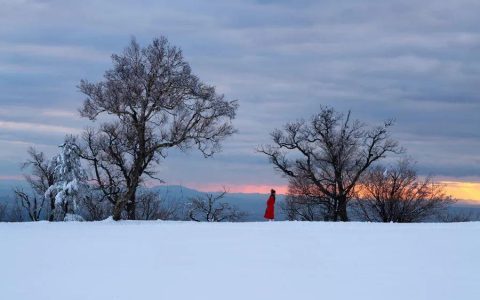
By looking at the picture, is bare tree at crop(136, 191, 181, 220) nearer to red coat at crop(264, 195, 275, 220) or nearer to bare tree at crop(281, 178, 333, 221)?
bare tree at crop(281, 178, 333, 221)

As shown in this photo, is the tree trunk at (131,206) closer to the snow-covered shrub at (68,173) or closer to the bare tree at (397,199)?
the snow-covered shrub at (68,173)

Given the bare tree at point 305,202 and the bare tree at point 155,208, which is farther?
the bare tree at point 155,208

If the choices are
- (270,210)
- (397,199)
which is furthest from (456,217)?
(270,210)

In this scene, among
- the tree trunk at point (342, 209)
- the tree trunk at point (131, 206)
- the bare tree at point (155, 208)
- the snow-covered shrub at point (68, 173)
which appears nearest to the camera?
the tree trunk at point (131, 206)

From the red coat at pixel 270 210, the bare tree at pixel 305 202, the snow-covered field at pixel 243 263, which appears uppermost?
the bare tree at pixel 305 202

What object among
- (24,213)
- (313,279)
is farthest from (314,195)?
(313,279)

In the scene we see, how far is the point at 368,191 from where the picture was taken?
167ft

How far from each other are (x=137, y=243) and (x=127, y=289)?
224 inches

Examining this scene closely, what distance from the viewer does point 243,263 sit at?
1444cm

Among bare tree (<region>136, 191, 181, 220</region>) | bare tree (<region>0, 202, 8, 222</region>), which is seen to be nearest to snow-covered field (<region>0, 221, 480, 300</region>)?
bare tree (<region>136, 191, 181, 220</region>)

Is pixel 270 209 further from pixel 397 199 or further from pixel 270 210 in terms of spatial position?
pixel 397 199

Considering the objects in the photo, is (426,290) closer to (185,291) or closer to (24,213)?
(185,291)

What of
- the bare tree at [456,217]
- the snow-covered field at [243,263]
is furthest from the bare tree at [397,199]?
the snow-covered field at [243,263]

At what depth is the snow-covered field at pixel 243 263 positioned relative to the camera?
11672mm
